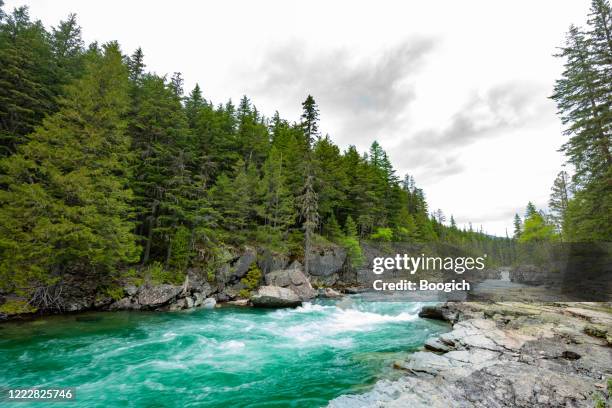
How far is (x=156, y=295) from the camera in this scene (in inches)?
707

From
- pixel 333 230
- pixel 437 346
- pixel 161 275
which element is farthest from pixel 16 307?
pixel 333 230

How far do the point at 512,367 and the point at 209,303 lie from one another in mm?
18133

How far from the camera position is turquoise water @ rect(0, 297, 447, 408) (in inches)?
279

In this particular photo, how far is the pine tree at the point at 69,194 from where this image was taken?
13.1 metres

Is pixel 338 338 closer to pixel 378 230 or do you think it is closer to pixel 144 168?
pixel 144 168

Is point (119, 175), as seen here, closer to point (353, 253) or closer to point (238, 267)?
point (238, 267)

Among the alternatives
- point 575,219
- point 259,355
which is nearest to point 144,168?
point 259,355

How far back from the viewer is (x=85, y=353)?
965 centimetres

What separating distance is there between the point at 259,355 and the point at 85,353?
6.27 metres

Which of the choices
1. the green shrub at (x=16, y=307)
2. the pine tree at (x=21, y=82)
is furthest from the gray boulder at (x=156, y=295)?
the pine tree at (x=21, y=82)

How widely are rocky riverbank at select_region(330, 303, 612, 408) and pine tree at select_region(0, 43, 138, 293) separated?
51.2 feet

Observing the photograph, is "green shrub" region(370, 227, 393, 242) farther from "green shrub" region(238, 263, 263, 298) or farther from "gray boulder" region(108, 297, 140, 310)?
"gray boulder" region(108, 297, 140, 310)

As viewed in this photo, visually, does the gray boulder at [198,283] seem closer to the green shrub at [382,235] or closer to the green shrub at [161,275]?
the green shrub at [161,275]

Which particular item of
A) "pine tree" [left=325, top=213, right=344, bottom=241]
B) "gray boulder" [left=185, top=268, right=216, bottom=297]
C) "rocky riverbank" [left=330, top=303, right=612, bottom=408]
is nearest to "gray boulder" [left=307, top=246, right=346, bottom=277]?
"pine tree" [left=325, top=213, right=344, bottom=241]
